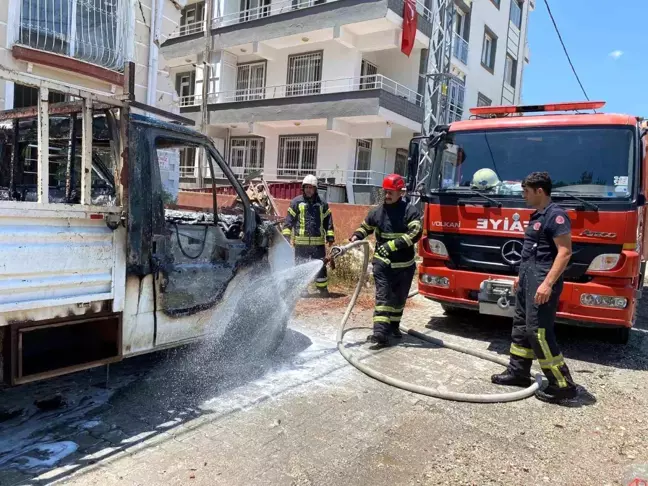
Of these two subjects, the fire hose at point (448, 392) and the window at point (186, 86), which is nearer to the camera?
the fire hose at point (448, 392)

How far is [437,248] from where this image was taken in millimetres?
5488

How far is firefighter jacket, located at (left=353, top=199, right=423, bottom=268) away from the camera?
Answer: 4960mm

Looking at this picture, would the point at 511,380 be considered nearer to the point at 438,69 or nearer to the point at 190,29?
the point at 438,69

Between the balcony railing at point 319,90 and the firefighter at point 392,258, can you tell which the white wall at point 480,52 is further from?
the firefighter at point 392,258

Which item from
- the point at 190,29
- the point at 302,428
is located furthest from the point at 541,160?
the point at 190,29

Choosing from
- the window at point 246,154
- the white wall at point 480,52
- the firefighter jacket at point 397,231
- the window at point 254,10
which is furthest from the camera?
the window at point 246,154

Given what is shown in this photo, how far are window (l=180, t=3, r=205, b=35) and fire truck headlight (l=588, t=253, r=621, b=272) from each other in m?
22.2

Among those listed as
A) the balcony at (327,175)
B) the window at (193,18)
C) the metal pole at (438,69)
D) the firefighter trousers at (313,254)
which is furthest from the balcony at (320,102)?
the firefighter trousers at (313,254)

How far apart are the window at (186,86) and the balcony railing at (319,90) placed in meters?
0.13

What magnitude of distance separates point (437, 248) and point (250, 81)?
1849 cm

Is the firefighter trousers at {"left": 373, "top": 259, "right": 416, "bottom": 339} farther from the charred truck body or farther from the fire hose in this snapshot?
the charred truck body

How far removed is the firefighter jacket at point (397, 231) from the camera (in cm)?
496

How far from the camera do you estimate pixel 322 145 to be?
19.8 m

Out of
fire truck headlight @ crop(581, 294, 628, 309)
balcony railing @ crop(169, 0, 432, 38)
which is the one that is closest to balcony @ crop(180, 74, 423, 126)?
balcony railing @ crop(169, 0, 432, 38)
